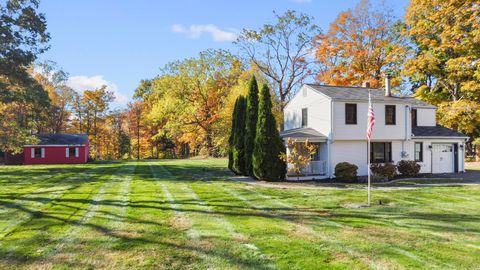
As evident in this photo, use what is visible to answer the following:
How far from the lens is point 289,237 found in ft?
23.8

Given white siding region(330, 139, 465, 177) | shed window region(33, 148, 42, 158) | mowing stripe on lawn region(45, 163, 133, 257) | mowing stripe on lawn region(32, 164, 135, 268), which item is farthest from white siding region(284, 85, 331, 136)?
shed window region(33, 148, 42, 158)

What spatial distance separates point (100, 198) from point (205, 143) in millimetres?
33637

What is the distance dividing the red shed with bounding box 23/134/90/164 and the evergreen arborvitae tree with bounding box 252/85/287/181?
27.6 m

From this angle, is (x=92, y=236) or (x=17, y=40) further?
(x=17, y=40)

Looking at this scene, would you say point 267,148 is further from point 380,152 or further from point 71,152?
point 71,152

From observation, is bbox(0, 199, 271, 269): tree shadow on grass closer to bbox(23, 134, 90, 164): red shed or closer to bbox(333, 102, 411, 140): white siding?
bbox(333, 102, 411, 140): white siding

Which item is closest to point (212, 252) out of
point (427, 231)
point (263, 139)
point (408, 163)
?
point (427, 231)

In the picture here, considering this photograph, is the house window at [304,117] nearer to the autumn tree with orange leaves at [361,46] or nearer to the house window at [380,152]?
the house window at [380,152]

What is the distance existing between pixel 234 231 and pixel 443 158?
68.3 feet

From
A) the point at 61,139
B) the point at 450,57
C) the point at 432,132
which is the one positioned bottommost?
the point at 61,139

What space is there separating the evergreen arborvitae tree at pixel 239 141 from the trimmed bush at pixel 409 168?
9.47 m

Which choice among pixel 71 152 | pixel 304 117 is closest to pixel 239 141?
pixel 304 117

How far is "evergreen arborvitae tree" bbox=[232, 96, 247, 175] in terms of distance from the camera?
2222 cm

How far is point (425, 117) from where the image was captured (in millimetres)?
24672
